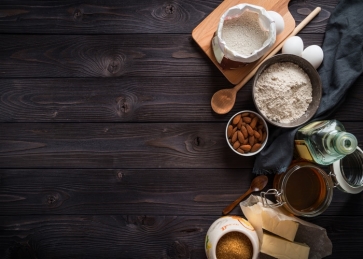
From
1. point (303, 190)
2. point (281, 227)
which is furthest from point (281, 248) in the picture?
point (303, 190)

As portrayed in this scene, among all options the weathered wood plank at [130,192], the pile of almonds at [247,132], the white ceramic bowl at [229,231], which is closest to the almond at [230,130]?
the pile of almonds at [247,132]

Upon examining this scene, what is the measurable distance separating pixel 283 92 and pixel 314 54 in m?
0.14

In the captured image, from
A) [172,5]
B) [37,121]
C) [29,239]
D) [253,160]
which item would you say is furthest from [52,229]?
[172,5]

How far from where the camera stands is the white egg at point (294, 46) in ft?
3.00

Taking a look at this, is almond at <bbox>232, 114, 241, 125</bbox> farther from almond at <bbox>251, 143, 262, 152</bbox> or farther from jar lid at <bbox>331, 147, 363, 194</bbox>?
jar lid at <bbox>331, 147, 363, 194</bbox>

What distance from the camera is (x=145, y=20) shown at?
0.99 m

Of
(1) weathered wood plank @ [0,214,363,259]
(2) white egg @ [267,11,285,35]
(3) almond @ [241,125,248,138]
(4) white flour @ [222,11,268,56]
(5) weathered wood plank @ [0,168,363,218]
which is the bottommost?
(1) weathered wood plank @ [0,214,363,259]

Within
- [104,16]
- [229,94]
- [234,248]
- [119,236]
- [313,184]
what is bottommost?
[119,236]

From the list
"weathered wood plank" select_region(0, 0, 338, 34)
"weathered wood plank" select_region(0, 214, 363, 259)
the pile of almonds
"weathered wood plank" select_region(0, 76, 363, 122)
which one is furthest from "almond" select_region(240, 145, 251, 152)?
"weathered wood plank" select_region(0, 0, 338, 34)

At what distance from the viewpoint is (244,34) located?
0.91m

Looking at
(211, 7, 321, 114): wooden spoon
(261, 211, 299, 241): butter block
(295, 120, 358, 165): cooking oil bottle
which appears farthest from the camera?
(211, 7, 321, 114): wooden spoon

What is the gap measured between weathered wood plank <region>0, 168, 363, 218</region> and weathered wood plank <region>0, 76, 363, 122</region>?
0.15 meters

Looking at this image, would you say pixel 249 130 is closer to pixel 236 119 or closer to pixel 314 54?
pixel 236 119

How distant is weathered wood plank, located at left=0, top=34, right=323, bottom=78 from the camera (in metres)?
0.98
